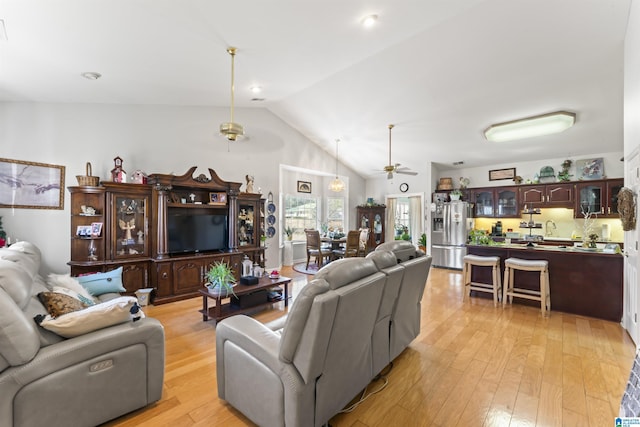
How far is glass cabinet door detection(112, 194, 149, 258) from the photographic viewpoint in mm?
4062

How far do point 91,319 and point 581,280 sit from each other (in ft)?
17.4

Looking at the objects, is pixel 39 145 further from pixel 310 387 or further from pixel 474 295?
pixel 474 295

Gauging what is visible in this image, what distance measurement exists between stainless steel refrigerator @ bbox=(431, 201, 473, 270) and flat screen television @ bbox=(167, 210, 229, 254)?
494 cm

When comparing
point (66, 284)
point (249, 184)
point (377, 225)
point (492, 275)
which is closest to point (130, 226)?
point (66, 284)

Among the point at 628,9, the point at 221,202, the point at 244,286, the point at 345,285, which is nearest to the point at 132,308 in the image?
the point at 345,285

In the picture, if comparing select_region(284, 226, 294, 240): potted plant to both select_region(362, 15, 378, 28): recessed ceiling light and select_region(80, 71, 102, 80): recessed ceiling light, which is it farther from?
select_region(362, 15, 378, 28): recessed ceiling light

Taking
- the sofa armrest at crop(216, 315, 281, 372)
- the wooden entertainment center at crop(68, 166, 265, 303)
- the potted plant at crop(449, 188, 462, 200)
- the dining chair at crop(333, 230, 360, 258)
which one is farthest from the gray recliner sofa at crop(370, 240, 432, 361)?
the potted plant at crop(449, 188, 462, 200)

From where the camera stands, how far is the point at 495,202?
653 cm

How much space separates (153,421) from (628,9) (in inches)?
208

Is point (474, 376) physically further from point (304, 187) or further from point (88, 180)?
point (304, 187)

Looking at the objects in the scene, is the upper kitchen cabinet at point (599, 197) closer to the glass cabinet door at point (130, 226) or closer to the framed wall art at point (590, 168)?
the framed wall art at point (590, 168)

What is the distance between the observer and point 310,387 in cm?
152

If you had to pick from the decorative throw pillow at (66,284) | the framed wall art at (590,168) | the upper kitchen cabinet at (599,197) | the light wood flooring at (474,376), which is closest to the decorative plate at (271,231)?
the light wood flooring at (474,376)

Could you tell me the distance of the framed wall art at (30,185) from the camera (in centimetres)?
357
